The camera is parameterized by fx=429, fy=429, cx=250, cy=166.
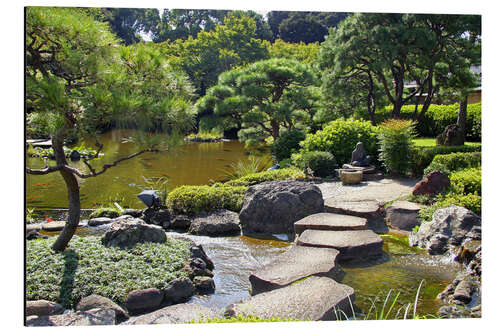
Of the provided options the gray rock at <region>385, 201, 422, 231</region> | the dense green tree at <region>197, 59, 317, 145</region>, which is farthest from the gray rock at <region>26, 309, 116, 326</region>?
the dense green tree at <region>197, 59, 317, 145</region>

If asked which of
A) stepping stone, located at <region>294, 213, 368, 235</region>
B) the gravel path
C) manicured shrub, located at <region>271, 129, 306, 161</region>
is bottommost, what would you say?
stepping stone, located at <region>294, 213, 368, 235</region>

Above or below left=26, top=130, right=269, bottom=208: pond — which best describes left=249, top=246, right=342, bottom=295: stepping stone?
below

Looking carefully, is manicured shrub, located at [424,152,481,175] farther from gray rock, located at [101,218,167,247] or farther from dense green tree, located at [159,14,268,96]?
dense green tree, located at [159,14,268,96]

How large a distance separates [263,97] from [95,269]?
872 cm

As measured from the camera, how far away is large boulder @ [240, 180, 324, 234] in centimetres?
609

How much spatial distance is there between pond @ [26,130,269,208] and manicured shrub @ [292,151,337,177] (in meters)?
2.41

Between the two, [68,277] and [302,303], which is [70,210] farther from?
[302,303]

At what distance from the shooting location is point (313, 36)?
15914mm

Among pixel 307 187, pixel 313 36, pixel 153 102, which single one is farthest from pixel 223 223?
pixel 313 36

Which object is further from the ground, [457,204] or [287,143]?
[287,143]

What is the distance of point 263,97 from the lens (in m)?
12.0

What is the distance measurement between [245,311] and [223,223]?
2978 millimetres

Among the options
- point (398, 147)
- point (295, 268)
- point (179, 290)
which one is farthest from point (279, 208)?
point (398, 147)

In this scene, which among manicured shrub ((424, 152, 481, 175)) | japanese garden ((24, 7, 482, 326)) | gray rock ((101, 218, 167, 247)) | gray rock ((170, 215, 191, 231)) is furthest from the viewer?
manicured shrub ((424, 152, 481, 175))
